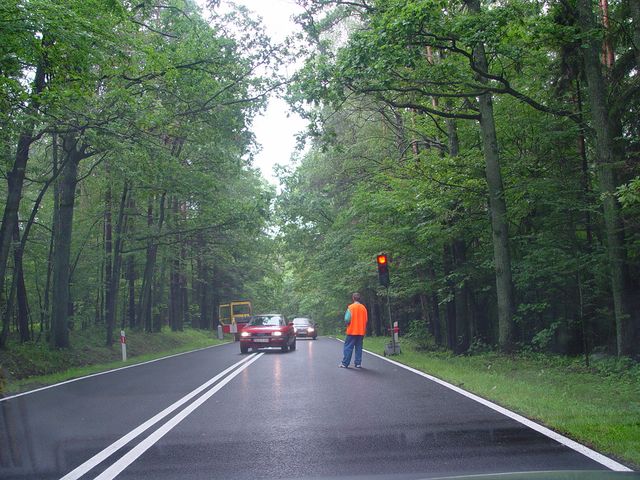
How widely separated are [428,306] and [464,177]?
1327 centimetres

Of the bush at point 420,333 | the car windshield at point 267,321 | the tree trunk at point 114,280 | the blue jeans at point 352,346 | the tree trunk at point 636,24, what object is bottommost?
the bush at point 420,333

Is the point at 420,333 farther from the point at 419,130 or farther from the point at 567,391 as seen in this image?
the point at 567,391

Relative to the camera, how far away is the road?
5664 millimetres

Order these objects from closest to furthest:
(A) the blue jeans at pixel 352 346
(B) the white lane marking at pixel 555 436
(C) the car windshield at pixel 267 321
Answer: (B) the white lane marking at pixel 555 436 → (A) the blue jeans at pixel 352 346 → (C) the car windshield at pixel 267 321

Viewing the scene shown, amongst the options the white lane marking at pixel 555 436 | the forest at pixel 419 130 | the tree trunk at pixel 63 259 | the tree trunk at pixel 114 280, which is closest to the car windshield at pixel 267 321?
the forest at pixel 419 130

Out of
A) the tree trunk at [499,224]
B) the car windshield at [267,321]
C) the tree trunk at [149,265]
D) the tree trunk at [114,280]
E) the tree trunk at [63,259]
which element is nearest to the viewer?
the tree trunk at [499,224]

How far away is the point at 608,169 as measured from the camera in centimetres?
1273

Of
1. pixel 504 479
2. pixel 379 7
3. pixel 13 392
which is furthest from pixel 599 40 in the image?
pixel 13 392

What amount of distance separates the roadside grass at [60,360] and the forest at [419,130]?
852 millimetres

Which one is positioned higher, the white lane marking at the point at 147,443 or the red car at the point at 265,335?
the red car at the point at 265,335

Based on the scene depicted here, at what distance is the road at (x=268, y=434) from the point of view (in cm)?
566

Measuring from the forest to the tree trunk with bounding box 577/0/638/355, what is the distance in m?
0.05

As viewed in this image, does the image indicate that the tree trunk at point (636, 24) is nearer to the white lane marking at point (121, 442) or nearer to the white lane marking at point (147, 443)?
the white lane marking at point (147, 443)

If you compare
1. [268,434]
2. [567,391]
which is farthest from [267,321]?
[268,434]
